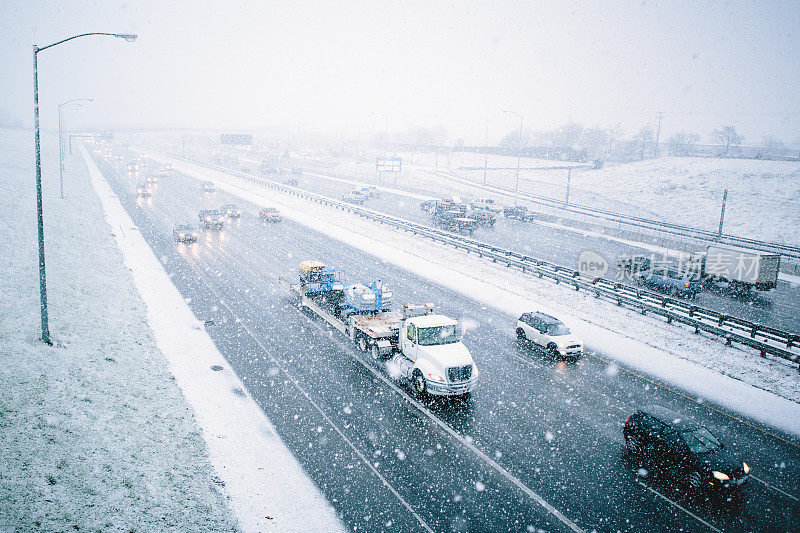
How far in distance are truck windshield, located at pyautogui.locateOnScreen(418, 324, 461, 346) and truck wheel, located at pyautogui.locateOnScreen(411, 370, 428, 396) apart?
109 centimetres

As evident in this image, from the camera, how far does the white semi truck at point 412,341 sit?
15.5m

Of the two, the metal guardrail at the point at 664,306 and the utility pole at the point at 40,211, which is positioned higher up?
the utility pole at the point at 40,211

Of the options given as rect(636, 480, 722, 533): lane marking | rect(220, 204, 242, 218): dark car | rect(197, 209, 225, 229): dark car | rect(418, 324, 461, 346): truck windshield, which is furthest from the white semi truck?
rect(220, 204, 242, 218): dark car

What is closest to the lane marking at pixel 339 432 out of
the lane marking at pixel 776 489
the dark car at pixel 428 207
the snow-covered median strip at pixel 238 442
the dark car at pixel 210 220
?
the snow-covered median strip at pixel 238 442

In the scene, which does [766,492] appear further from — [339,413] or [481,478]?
[339,413]

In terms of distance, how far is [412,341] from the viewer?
16938mm

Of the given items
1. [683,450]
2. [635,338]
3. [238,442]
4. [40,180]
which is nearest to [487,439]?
[683,450]

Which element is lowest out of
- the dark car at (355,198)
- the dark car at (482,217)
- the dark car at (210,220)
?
the dark car at (210,220)

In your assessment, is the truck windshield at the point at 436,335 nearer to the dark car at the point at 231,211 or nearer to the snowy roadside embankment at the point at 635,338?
the snowy roadside embankment at the point at 635,338

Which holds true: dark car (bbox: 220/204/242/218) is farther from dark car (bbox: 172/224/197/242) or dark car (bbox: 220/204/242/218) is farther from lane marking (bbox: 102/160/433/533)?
lane marking (bbox: 102/160/433/533)

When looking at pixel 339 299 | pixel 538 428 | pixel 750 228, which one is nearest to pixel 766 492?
pixel 538 428

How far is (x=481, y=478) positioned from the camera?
12.3 meters

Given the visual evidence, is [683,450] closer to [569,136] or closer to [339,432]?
[339,432]

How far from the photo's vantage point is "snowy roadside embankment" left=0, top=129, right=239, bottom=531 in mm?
9781
